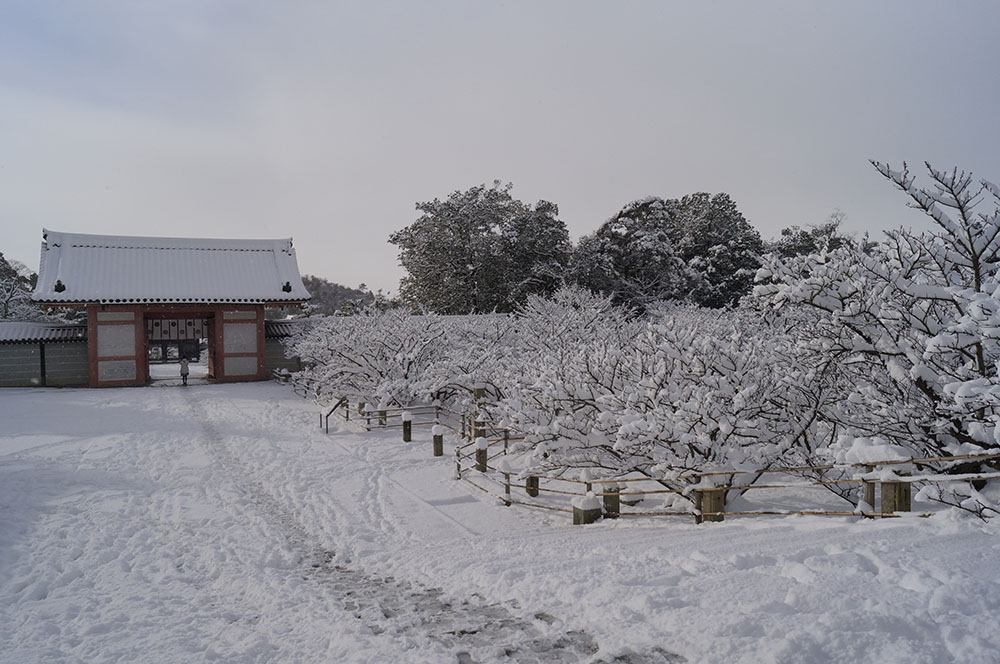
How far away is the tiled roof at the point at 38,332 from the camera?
25062 mm

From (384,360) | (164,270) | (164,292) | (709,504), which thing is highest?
(164,270)

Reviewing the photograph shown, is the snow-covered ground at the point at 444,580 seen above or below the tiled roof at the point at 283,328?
below

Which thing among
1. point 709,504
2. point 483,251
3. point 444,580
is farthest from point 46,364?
point 709,504

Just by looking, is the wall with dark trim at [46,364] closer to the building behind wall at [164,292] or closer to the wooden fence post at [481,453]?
the building behind wall at [164,292]

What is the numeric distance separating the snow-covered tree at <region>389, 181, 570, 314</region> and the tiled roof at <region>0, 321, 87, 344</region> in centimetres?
1579

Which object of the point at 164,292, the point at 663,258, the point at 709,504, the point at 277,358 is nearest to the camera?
the point at 709,504

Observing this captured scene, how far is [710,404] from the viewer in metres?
8.20

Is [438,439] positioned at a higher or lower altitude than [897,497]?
lower

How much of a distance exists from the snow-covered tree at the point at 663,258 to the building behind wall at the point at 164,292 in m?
15.8

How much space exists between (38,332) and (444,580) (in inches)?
1079

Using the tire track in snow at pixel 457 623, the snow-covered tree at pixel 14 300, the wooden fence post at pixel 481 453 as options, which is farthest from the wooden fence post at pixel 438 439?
the snow-covered tree at pixel 14 300

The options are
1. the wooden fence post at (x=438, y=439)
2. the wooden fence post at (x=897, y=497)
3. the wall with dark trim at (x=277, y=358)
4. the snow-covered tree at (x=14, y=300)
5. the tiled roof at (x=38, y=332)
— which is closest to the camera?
the wooden fence post at (x=897, y=497)

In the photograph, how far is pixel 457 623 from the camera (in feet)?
17.0

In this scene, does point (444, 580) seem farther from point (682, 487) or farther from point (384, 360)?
point (384, 360)
